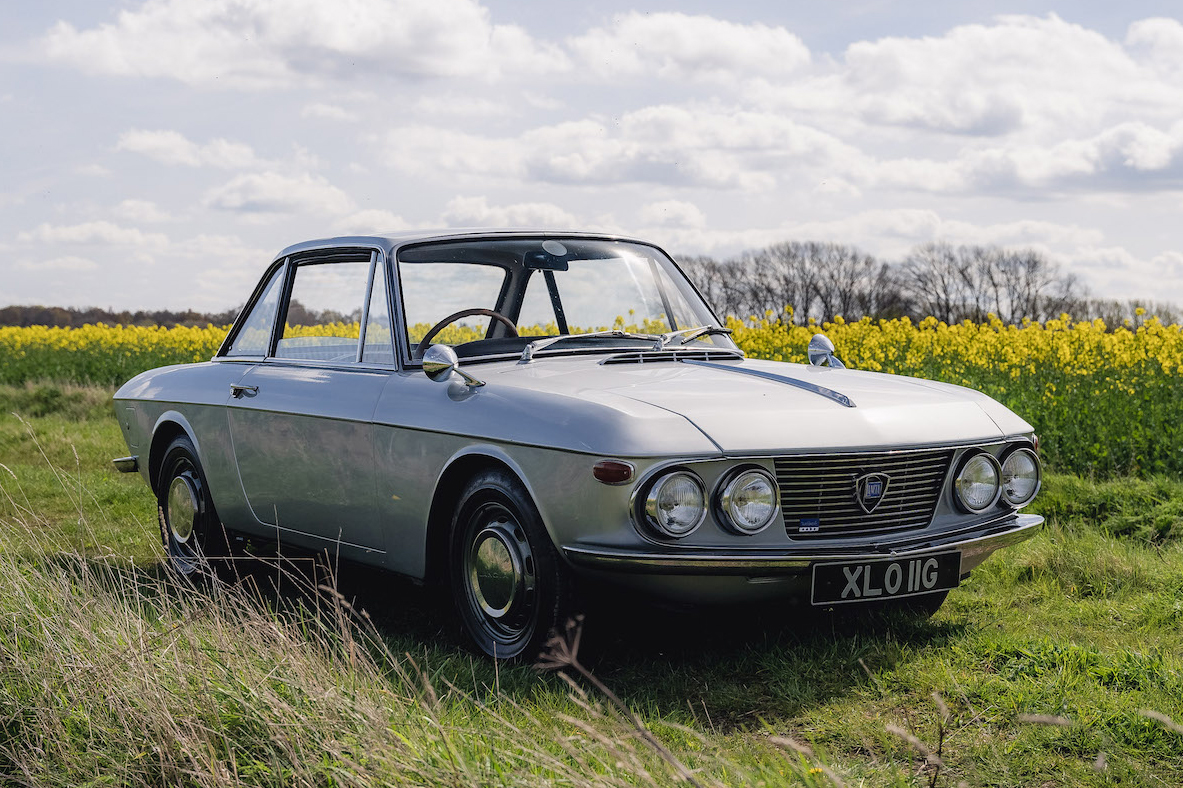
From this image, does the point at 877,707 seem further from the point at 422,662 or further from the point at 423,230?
the point at 423,230

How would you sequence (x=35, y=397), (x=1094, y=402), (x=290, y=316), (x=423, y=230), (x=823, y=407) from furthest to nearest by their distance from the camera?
1. (x=35, y=397)
2. (x=1094, y=402)
3. (x=290, y=316)
4. (x=423, y=230)
5. (x=823, y=407)

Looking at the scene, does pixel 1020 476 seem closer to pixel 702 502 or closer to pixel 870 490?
pixel 870 490

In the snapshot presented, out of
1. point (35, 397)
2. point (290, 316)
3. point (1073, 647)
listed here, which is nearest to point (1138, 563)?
point (1073, 647)

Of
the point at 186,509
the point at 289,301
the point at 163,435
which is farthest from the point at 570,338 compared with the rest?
the point at 163,435

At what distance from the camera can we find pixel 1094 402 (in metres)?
9.47

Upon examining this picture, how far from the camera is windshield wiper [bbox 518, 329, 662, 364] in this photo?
5.03 metres

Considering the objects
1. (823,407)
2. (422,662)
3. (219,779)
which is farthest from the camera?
(422,662)

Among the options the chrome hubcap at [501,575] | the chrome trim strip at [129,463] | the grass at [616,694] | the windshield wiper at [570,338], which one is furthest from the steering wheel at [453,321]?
the chrome trim strip at [129,463]

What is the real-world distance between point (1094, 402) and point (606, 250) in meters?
5.46

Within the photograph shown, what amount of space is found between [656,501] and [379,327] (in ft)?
6.32

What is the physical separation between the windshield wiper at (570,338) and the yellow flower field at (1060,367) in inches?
10.1

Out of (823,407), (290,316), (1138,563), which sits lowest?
(1138,563)

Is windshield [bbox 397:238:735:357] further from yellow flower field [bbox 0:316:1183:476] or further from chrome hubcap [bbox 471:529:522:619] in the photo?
chrome hubcap [bbox 471:529:522:619]

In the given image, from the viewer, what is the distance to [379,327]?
530cm
